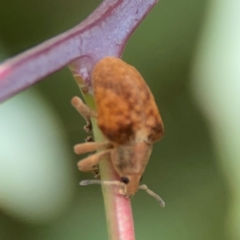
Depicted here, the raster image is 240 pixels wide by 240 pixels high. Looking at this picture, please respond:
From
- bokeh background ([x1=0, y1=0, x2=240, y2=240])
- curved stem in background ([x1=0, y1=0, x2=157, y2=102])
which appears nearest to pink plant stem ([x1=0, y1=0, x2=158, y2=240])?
curved stem in background ([x1=0, y1=0, x2=157, y2=102])

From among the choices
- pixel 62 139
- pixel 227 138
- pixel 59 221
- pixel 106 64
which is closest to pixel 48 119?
pixel 62 139

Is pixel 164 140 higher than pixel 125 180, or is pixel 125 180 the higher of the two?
pixel 164 140

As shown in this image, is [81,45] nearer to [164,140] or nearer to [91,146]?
[91,146]

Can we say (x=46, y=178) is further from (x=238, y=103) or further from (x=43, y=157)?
(x=238, y=103)

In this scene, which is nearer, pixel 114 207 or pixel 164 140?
pixel 114 207

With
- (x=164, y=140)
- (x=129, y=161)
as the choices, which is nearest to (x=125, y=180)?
(x=129, y=161)

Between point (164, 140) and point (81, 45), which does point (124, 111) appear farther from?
point (164, 140)

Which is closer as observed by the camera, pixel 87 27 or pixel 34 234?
pixel 87 27
